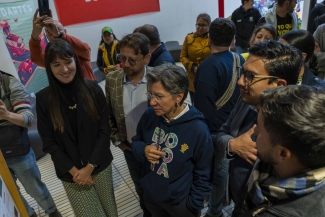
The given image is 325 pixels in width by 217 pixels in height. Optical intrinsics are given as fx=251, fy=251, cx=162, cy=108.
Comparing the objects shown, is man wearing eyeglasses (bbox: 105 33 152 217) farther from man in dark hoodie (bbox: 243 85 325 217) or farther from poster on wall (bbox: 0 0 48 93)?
poster on wall (bbox: 0 0 48 93)

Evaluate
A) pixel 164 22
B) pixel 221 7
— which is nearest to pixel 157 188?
pixel 164 22

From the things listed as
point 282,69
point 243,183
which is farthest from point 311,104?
point 243,183

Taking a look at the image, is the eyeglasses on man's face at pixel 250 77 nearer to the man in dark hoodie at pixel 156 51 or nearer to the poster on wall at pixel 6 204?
the man in dark hoodie at pixel 156 51

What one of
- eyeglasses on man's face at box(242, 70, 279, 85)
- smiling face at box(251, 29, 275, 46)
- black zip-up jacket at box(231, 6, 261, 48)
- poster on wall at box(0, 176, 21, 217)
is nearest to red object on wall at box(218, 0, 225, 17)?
black zip-up jacket at box(231, 6, 261, 48)

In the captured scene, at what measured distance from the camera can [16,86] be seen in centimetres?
190

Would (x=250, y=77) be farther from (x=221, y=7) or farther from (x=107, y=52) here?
(x=221, y=7)

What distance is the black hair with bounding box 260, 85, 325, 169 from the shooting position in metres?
0.79

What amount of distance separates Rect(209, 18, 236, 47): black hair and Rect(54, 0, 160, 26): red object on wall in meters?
4.49

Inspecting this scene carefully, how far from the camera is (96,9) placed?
586 cm

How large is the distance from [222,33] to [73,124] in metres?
1.32

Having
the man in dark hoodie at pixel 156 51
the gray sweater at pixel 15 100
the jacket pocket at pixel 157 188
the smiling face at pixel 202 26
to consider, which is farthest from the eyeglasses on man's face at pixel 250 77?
the smiling face at pixel 202 26

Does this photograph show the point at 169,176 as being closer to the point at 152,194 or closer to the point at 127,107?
the point at 152,194

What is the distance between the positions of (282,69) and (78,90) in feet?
4.10

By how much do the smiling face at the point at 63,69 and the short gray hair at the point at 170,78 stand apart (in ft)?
1.75
